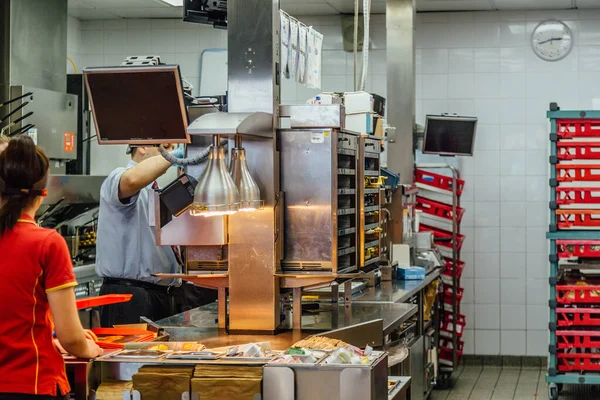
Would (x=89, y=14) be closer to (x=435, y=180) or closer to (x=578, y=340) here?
(x=435, y=180)

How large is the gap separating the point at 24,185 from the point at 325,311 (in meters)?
2.23

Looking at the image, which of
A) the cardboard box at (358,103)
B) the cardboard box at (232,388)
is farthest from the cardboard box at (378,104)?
the cardboard box at (232,388)

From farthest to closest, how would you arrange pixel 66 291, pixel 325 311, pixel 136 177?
pixel 325 311, pixel 136 177, pixel 66 291

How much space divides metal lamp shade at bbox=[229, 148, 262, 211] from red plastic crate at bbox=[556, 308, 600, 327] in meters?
3.57

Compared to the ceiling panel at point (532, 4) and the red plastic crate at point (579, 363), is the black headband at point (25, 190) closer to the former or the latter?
the red plastic crate at point (579, 363)

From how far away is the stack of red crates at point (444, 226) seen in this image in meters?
8.29

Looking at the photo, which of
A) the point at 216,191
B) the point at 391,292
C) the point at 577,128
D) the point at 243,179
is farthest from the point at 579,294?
the point at 216,191

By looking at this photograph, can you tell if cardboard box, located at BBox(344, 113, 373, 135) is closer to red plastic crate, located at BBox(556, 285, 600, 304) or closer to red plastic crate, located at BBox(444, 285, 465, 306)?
red plastic crate, located at BBox(556, 285, 600, 304)

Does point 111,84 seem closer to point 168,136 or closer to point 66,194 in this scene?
point 168,136

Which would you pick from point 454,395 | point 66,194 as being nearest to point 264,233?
point 66,194

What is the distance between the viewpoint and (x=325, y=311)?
193 inches

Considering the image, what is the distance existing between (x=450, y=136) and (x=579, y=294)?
2.06m

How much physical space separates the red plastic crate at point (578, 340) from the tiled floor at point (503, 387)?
956 millimetres

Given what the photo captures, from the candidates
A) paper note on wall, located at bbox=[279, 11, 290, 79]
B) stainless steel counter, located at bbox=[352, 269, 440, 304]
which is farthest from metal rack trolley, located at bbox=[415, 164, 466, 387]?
paper note on wall, located at bbox=[279, 11, 290, 79]
